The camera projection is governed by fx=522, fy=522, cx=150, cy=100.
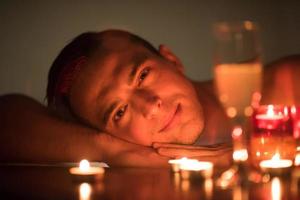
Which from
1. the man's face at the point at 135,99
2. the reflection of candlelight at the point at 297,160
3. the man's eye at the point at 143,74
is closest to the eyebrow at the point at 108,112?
the man's face at the point at 135,99

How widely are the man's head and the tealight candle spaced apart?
479 mm

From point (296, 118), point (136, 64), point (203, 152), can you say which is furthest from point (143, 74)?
point (296, 118)

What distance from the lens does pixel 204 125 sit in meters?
1.64

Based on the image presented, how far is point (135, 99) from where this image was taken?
1490 mm

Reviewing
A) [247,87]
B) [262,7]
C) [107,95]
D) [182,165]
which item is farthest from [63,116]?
[262,7]

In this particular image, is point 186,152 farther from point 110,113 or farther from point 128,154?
point 110,113

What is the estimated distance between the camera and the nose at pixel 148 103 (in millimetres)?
1454

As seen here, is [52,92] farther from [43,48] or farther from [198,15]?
[198,15]

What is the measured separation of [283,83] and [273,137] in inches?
24.0

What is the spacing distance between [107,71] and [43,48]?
0.46 meters

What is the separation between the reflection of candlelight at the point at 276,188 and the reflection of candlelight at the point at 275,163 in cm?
3

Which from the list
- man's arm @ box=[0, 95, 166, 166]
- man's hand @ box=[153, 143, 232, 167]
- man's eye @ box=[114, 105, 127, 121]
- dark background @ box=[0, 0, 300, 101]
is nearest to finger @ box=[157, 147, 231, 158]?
man's hand @ box=[153, 143, 232, 167]

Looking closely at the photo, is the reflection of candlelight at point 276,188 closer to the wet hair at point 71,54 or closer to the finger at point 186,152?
the finger at point 186,152

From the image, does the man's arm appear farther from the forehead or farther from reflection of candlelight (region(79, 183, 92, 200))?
reflection of candlelight (region(79, 183, 92, 200))
